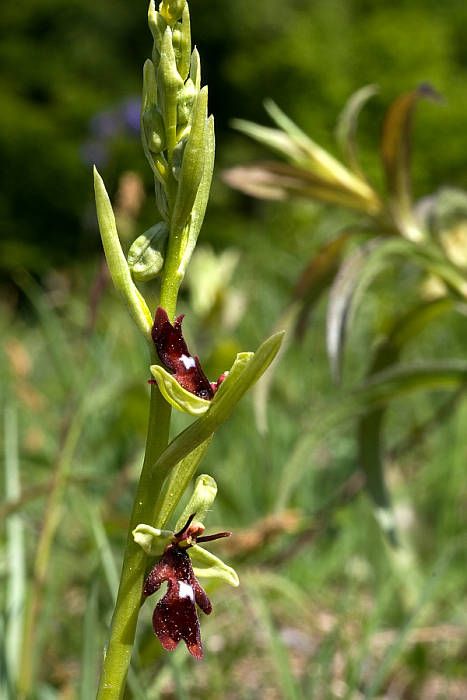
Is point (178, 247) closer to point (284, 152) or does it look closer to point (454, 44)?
point (284, 152)

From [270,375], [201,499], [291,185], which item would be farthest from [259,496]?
[201,499]

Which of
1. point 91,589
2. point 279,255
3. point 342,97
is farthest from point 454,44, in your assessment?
point 91,589

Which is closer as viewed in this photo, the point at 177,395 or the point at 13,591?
the point at 177,395

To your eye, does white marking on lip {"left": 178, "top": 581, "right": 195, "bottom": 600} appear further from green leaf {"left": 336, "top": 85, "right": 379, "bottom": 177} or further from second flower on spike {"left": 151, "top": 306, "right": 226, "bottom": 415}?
green leaf {"left": 336, "top": 85, "right": 379, "bottom": 177}

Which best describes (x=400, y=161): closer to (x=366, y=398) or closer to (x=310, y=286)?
(x=310, y=286)

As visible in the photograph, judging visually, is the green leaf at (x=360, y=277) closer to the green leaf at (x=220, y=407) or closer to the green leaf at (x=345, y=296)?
the green leaf at (x=345, y=296)
